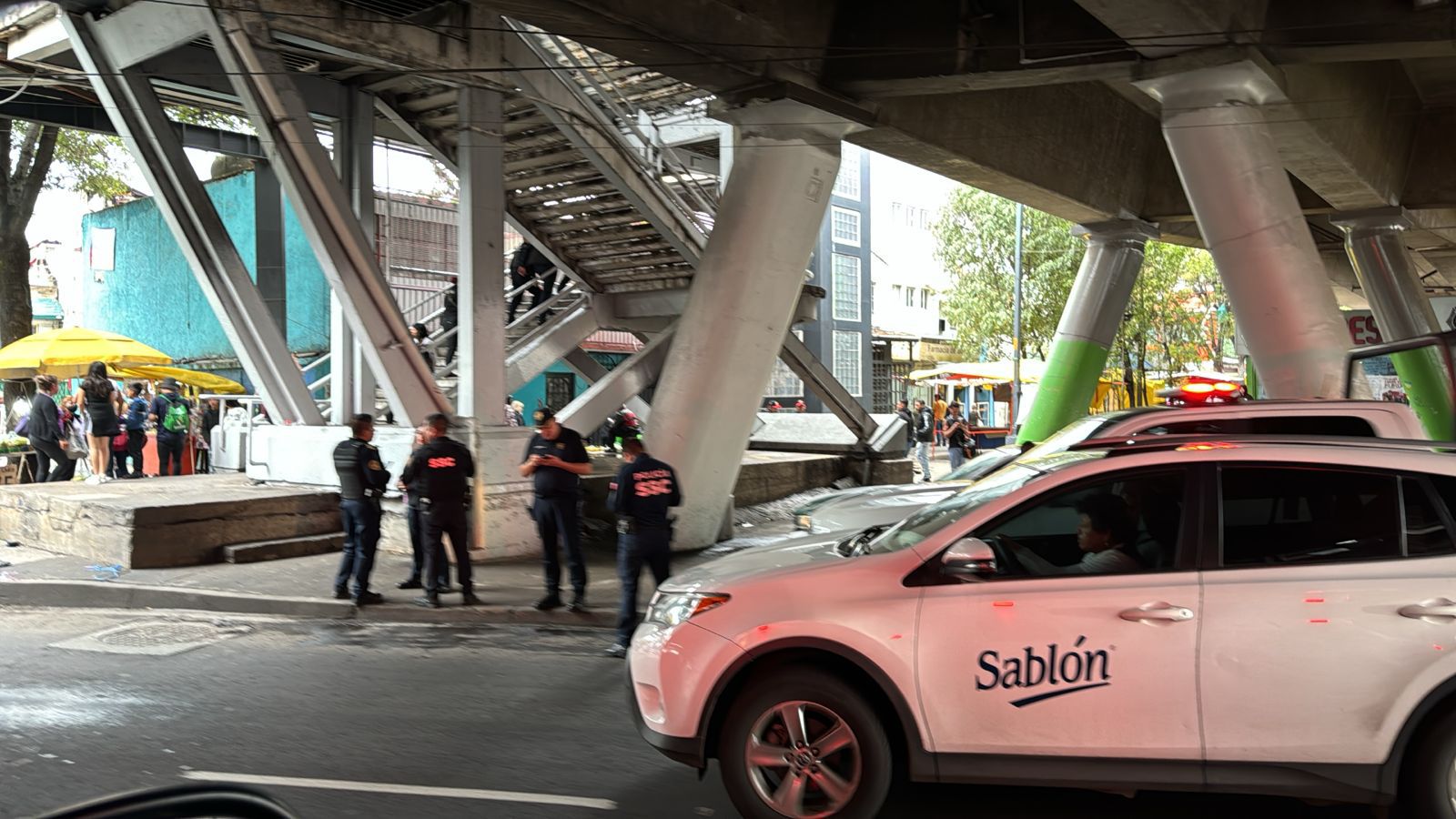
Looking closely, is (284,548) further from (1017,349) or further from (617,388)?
(1017,349)

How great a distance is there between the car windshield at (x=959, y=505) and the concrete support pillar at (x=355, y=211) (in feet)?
36.8

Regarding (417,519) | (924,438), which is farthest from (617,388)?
(924,438)

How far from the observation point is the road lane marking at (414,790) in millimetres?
5016

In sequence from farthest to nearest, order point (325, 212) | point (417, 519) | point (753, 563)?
point (325, 212), point (417, 519), point (753, 563)

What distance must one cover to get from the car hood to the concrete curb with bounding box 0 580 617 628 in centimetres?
437

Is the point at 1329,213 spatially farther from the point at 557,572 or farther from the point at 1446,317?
the point at 557,572

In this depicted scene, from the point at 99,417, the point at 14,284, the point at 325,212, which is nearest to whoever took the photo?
the point at 325,212

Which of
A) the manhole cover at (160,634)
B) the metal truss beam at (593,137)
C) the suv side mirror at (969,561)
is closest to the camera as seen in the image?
the suv side mirror at (969,561)

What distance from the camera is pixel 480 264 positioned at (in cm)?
1263

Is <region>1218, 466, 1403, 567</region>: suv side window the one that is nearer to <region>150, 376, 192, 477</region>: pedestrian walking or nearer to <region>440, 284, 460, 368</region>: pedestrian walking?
<region>440, 284, 460, 368</region>: pedestrian walking

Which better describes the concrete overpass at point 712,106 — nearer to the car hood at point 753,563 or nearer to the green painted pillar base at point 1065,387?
the car hood at point 753,563

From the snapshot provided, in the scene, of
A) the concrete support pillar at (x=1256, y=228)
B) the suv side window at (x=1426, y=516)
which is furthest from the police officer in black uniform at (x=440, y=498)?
the concrete support pillar at (x=1256, y=228)

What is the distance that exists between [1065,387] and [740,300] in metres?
11.3

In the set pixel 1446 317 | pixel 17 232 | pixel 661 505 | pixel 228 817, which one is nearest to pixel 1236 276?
pixel 661 505
